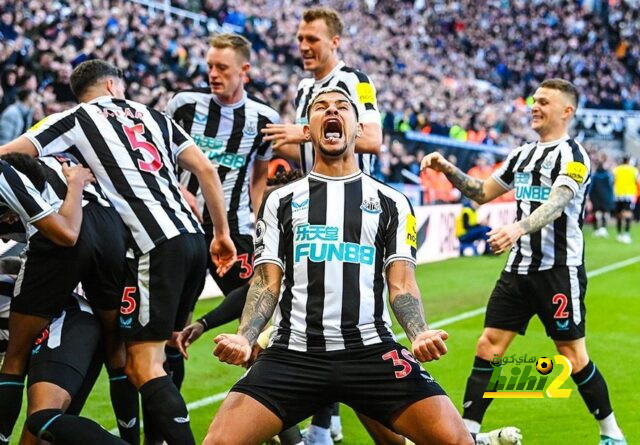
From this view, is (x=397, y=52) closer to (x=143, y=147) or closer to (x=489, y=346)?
(x=489, y=346)

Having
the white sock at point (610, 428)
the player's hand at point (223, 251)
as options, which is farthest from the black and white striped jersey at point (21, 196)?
the white sock at point (610, 428)

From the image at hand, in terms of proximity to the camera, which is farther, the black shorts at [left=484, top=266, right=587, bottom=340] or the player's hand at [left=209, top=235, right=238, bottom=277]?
the black shorts at [left=484, top=266, right=587, bottom=340]

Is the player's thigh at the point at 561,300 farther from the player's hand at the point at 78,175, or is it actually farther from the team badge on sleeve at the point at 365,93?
the player's hand at the point at 78,175

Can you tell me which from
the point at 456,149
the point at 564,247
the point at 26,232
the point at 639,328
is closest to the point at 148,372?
the point at 26,232

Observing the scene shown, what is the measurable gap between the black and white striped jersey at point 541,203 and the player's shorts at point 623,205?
1776 cm

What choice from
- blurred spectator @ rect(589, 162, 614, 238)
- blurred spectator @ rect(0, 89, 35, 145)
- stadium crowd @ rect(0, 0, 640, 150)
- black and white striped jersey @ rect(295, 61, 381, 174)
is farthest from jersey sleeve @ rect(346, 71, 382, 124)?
blurred spectator @ rect(589, 162, 614, 238)

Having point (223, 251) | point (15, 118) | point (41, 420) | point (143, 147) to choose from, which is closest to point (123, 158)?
point (143, 147)

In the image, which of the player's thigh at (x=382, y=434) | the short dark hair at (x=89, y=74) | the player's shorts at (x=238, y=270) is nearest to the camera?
the player's thigh at (x=382, y=434)

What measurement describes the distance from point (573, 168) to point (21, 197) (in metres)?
3.23

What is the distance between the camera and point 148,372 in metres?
4.86

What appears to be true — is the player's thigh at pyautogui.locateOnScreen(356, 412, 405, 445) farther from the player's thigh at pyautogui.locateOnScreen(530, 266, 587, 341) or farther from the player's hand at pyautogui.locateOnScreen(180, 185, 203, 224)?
the player's hand at pyautogui.locateOnScreen(180, 185, 203, 224)

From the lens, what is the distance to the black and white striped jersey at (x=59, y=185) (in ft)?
15.7

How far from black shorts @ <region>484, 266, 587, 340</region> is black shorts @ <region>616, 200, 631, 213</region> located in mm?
17811

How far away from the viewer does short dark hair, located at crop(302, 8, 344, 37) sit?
6246 mm
